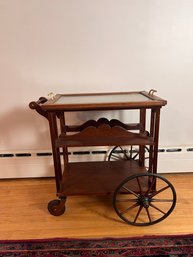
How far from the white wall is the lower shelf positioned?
454 millimetres

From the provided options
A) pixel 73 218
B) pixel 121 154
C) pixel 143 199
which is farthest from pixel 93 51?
pixel 73 218

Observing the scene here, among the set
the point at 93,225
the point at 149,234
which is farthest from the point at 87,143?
the point at 149,234

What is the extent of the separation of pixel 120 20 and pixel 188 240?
56.1 inches

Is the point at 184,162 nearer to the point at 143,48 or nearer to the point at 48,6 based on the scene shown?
the point at 143,48

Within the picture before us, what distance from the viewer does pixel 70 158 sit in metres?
1.62

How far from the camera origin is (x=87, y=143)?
3.57 ft

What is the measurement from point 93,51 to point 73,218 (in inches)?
45.2

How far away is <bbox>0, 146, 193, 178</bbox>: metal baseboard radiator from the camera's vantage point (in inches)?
63.2

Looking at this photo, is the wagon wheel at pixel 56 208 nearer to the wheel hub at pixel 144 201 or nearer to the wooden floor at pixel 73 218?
the wooden floor at pixel 73 218

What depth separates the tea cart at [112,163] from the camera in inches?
41.0

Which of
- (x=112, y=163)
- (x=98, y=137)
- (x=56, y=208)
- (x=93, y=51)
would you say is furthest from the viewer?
(x=112, y=163)

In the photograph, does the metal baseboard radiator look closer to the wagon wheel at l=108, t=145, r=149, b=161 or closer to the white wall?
the wagon wheel at l=108, t=145, r=149, b=161

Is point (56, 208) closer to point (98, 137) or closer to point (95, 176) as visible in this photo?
point (95, 176)

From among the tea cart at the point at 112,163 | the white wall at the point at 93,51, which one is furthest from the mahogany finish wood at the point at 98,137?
the white wall at the point at 93,51
